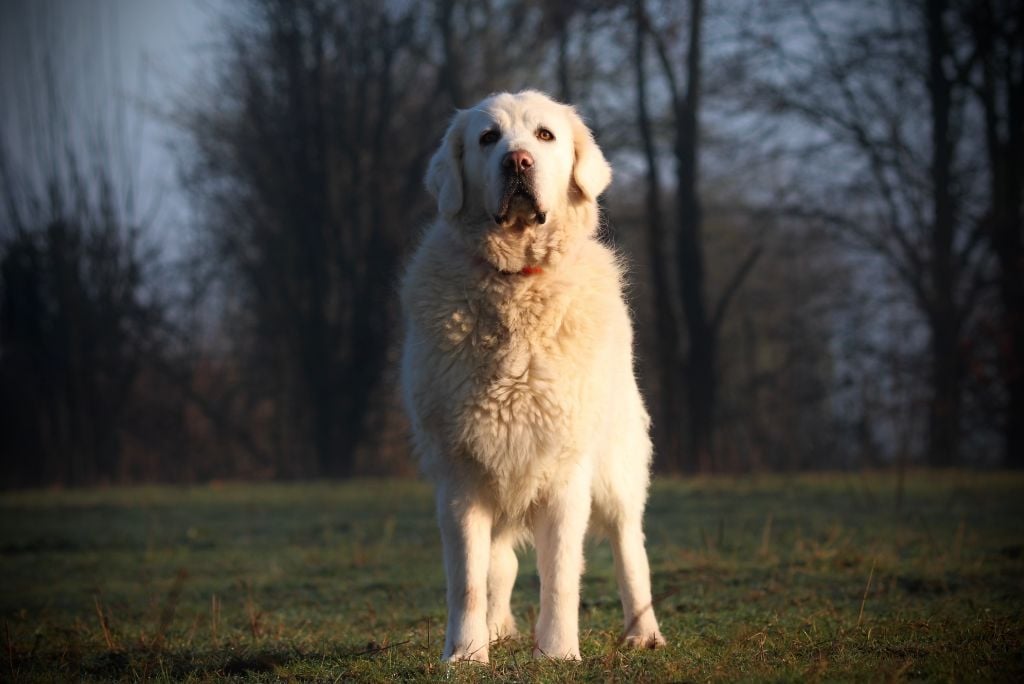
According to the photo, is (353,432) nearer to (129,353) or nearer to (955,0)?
(129,353)

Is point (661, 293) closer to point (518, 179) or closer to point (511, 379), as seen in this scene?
point (518, 179)

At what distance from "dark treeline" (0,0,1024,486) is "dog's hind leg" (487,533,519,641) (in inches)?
412

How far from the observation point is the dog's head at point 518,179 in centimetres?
431

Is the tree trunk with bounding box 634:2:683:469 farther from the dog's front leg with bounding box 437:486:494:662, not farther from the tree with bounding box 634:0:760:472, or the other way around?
the dog's front leg with bounding box 437:486:494:662

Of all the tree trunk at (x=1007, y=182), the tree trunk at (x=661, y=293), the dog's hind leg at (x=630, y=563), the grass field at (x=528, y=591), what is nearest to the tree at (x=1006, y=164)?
the tree trunk at (x=1007, y=182)

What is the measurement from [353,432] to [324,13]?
8172 mm

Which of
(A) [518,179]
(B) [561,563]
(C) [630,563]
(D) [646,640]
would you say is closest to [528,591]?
(C) [630,563]

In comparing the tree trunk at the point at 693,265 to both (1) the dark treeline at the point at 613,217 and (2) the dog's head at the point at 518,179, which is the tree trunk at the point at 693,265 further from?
(2) the dog's head at the point at 518,179

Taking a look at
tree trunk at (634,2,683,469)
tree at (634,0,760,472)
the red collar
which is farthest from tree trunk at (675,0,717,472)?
the red collar

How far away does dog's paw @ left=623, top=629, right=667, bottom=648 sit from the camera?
4504mm

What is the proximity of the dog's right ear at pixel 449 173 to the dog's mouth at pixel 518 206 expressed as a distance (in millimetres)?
213

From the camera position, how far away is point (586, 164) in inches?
180

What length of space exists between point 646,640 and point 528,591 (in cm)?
187

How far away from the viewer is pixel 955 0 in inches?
656
